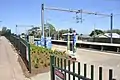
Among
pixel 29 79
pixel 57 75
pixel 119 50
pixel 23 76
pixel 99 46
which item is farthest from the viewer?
pixel 99 46

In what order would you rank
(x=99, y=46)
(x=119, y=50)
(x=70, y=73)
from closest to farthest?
(x=70, y=73), (x=119, y=50), (x=99, y=46)

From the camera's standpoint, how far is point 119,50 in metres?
25.4

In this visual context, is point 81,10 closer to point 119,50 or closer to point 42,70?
point 119,50

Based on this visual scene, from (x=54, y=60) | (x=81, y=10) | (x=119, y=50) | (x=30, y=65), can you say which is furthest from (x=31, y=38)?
(x=54, y=60)

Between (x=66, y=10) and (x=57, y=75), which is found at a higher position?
(x=66, y=10)

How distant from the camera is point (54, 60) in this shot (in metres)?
5.56

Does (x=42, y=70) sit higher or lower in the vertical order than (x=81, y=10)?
lower

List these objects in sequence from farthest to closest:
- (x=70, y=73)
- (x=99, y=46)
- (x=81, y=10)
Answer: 1. (x=81, y=10)
2. (x=99, y=46)
3. (x=70, y=73)

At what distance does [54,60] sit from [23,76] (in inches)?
207

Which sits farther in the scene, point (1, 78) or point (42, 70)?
point (42, 70)

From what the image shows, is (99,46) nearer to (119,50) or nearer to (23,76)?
(119,50)

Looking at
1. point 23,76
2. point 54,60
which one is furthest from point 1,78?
point 54,60

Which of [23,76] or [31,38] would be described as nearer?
[23,76]

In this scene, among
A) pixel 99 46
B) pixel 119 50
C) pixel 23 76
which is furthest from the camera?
pixel 99 46
